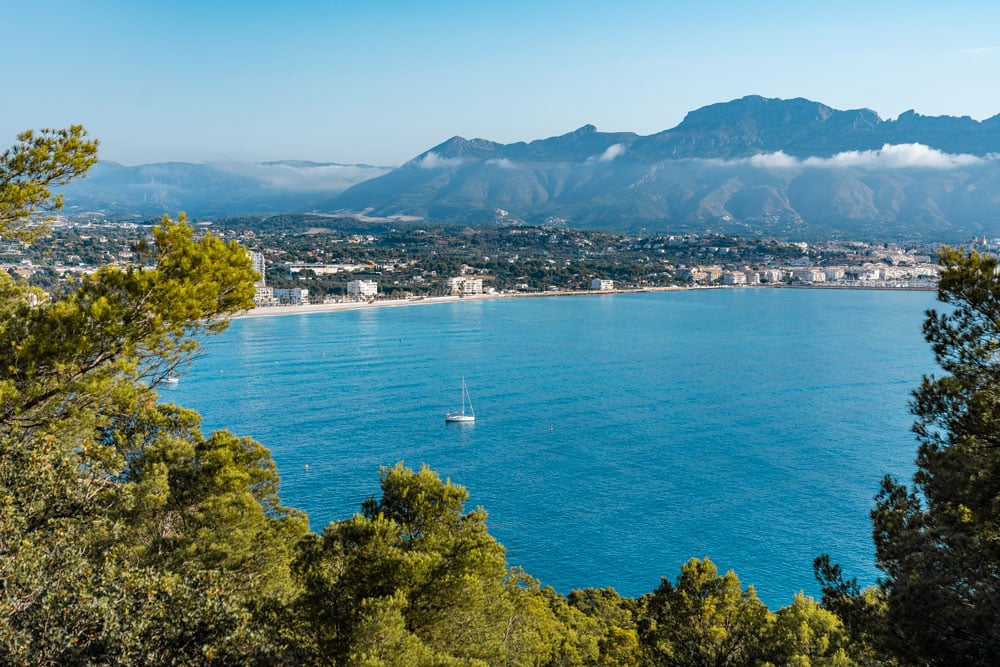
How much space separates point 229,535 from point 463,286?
77.5 metres

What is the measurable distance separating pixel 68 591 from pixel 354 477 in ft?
60.7

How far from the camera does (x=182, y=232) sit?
493cm

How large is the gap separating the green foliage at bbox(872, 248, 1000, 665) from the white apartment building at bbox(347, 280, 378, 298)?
74.5 metres

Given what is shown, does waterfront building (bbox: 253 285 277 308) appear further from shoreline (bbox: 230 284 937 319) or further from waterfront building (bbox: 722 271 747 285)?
waterfront building (bbox: 722 271 747 285)

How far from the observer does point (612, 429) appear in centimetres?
2753

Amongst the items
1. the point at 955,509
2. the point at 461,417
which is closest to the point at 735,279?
the point at 461,417

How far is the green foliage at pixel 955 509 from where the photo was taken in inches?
183

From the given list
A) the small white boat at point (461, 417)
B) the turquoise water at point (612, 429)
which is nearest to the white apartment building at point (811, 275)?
the turquoise water at point (612, 429)

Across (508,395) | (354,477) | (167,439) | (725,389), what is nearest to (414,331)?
(508,395)

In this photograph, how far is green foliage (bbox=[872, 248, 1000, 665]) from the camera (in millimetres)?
4652

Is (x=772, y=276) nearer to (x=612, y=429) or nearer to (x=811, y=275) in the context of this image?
(x=811, y=275)

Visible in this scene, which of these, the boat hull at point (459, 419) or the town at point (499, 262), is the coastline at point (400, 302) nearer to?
the town at point (499, 262)

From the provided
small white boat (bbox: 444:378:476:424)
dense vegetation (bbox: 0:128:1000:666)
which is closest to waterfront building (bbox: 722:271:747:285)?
small white boat (bbox: 444:378:476:424)

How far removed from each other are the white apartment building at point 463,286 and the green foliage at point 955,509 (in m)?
78.7
